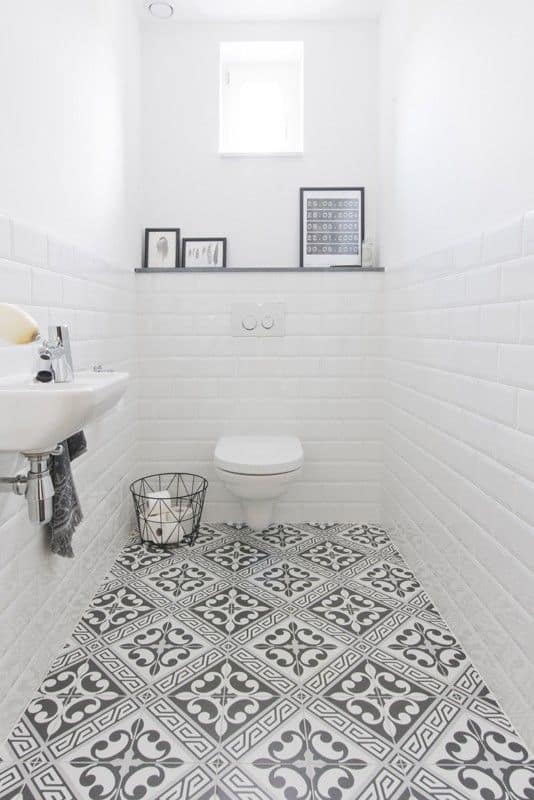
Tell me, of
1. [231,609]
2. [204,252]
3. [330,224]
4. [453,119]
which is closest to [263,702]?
[231,609]

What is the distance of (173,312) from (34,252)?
1186 millimetres

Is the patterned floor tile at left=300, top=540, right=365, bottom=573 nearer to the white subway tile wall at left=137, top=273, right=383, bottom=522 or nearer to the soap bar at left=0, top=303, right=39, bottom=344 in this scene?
the white subway tile wall at left=137, top=273, right=383, bottom=522

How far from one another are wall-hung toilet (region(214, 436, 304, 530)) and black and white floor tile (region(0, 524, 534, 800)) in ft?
1.04

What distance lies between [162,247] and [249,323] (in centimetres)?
60

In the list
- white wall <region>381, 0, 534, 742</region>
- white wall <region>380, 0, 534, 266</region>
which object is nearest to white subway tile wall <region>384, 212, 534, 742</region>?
white wall <region>381, 0, 534, 742</region>

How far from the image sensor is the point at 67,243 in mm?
1710

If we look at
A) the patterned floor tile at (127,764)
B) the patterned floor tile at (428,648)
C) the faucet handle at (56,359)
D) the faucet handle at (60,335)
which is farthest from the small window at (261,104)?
the patterned floor tile at (127,764)

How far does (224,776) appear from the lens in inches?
47.5

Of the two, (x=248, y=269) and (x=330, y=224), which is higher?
(x=330, y=224)

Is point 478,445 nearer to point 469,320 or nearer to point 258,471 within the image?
point 469,320

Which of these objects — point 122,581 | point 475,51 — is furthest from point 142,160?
point 122,581

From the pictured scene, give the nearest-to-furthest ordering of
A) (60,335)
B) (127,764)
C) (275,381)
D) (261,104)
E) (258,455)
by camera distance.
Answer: (127,764)
(60,335)
(258,455)
(275,381)
(261,104)

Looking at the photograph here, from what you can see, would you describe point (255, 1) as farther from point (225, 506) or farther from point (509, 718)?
point (509, 718)

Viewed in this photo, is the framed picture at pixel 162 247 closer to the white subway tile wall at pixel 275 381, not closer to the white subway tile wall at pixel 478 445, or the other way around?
the white subway tile wall at pixel 275 381
